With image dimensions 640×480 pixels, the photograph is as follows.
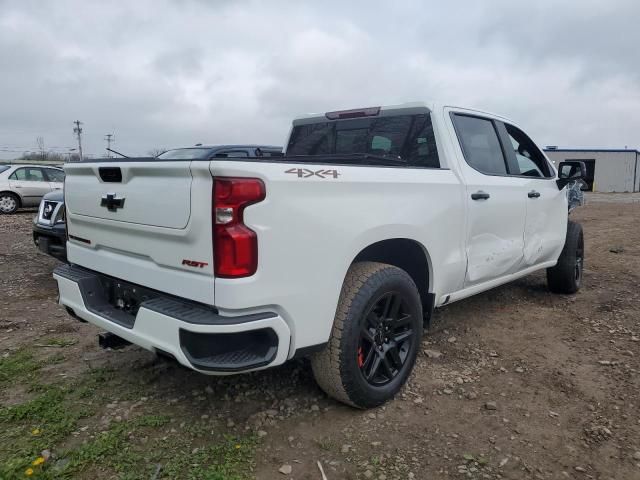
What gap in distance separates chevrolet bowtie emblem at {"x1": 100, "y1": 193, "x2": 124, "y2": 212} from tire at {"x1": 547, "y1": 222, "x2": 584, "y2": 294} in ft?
14.5

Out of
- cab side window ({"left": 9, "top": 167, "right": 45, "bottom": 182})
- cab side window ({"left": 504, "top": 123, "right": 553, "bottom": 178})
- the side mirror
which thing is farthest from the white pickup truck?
cab side window ({"left": 9, "top": 167, "right": 45, "bottom": 182})

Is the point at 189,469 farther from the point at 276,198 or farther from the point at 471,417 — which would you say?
the point at 471,417

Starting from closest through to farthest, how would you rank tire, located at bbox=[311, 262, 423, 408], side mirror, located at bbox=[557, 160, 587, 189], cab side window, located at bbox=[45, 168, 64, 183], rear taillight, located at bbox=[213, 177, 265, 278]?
rear taillight, located at bbox=[213, 177, 265, 278] < tire, located at bbox=[311, 262, 423, 408] < side mirror, located at bbox=[557, 160, 587, 189] < cab side window, located at bbox=[45, 168, 64, 183]

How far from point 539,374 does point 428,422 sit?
3.60 feet

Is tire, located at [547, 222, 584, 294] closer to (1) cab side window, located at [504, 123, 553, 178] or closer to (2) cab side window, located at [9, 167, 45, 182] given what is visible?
(1) cab side window, located at [504, 123, 553, 178]

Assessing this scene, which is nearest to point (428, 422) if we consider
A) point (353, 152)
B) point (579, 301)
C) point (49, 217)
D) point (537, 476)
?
point (537, 476)

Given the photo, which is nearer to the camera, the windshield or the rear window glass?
the rear window glass

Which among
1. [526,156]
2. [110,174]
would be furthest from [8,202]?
[526,156]

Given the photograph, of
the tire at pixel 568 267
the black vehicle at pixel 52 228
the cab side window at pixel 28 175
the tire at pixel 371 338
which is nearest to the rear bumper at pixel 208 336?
the tire at pixel 371 338

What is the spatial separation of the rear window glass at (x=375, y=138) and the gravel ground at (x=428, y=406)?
1.51 meters

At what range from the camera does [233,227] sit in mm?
2205

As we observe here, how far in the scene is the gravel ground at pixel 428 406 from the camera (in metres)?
2.51

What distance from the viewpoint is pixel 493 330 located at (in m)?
4.37

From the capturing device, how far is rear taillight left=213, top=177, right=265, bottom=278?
219 cm
